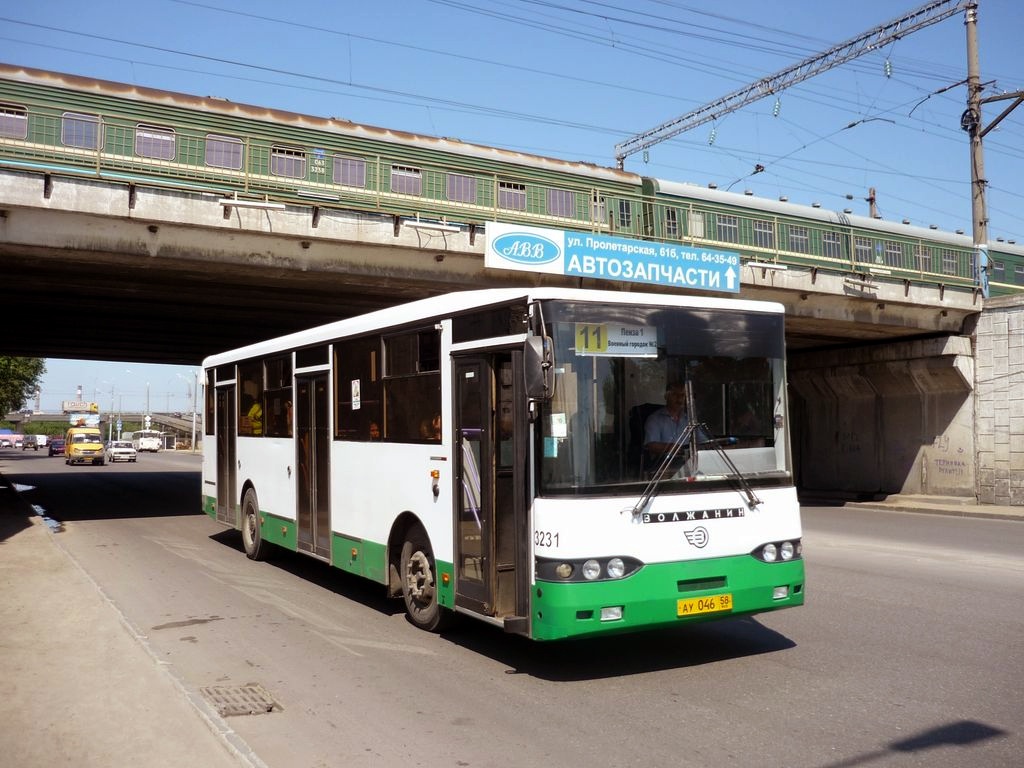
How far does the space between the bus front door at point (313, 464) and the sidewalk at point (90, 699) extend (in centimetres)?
226

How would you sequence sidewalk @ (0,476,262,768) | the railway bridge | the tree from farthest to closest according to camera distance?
the tree
the railway bridge
sidewalk @ (0,476,262,768)

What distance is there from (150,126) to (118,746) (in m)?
16.3

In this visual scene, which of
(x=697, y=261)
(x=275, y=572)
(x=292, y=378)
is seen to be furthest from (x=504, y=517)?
(x=697, y=261)

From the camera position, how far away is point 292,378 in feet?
36.8

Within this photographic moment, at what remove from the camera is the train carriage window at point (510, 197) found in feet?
74.5

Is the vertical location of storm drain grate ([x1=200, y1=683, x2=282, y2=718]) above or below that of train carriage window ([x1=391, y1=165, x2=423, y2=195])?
below

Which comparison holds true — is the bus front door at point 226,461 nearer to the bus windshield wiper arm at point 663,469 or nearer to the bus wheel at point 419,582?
the bus wheel at point 419,582

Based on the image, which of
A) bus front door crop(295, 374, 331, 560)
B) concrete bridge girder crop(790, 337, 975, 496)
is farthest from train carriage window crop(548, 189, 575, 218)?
bus front door crop(295, 374, 331, 560)

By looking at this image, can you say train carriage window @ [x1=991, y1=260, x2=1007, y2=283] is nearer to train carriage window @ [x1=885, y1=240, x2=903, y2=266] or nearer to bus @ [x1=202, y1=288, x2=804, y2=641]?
train carriage window @ [x1=885, y1=240, x2=903, y2=266]

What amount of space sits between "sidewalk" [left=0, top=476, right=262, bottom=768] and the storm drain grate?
0.58ft

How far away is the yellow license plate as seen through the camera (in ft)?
21.5

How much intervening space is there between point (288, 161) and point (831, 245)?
676 inches

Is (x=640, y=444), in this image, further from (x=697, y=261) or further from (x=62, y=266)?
(x=62, y=266)

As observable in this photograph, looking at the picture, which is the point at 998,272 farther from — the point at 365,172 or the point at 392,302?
the point at 365,172
